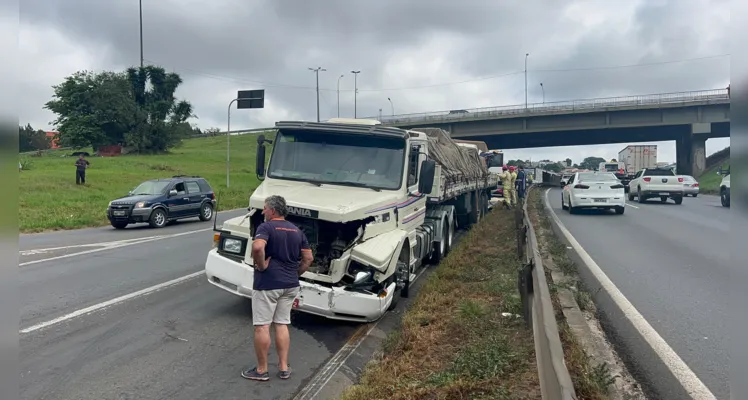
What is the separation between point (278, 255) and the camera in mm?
4844

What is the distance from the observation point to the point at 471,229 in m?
14.8

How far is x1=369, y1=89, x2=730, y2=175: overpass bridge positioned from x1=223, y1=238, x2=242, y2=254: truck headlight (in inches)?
1795

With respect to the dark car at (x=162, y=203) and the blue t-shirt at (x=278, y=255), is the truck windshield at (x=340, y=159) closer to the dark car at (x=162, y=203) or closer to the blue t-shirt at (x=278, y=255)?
the blue t-shirt at (x=278, y=255)

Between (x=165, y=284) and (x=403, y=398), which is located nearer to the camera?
(x=403, y=398)

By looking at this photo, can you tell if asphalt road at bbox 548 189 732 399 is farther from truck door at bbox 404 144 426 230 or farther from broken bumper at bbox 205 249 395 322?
truck door at bbox 404 144 426 230

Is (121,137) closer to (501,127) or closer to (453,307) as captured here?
(501,127)

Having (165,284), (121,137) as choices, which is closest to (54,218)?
(165,284)

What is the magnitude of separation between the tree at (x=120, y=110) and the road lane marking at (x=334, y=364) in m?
59.2

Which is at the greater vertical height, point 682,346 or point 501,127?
point 501,127

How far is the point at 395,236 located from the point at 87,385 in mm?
3753

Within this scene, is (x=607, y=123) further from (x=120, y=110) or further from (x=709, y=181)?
(x=120, y=110)

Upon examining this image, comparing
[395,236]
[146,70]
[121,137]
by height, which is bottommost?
[395,236]

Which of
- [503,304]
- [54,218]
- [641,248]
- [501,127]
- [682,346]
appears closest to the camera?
[682,346]

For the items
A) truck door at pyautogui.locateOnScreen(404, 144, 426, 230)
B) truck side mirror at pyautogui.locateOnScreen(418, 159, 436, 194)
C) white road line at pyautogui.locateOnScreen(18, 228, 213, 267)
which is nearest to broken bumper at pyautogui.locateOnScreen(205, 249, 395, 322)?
truck door at pyautogui.locateOnScreen(404, 144, 426, 230)
